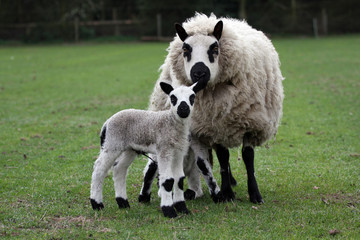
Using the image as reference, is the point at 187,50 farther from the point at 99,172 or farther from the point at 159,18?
the point at 159,18

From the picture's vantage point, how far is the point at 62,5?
43.8 meters

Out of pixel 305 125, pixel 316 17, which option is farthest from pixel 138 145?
pixel 316 17

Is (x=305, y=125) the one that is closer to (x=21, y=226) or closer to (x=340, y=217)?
(x=340, y=217)

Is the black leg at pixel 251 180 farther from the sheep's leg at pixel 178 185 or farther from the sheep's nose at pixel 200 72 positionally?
the sheep's nose at pixel 200 72

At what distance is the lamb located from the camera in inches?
226

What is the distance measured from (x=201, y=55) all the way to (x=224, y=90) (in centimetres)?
62

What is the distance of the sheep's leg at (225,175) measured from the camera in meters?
6.71

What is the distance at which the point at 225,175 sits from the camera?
681cm

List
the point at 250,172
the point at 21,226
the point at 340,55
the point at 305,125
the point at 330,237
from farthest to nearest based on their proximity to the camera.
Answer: the point at 340,55 → the point at 305,125 → the point at 250,172 → the point at 21,226 → the point at 330,237

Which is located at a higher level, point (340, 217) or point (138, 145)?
point (138, 145)

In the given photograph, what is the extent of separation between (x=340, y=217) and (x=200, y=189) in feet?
6.74

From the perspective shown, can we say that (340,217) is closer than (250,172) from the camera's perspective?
Yes

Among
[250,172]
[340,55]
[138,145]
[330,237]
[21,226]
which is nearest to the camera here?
[330,237]

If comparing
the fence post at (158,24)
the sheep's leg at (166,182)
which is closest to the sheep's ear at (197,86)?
the sheep's leg at (166,182)
